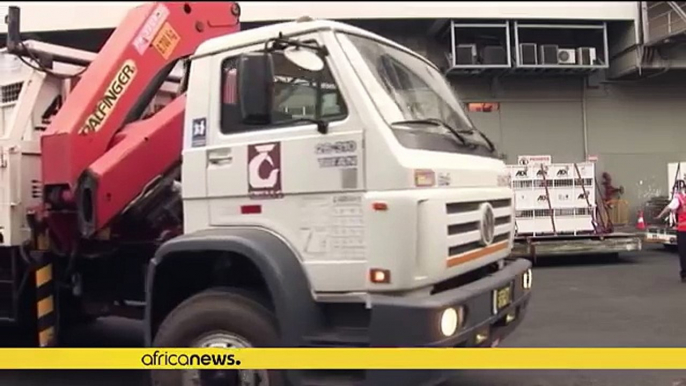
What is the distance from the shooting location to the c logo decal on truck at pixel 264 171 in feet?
13.5

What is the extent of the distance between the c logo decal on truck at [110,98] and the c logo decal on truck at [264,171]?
1.45m

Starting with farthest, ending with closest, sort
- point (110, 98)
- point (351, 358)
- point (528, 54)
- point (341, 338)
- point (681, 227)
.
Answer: point (528, 54)
point (681, 227)
point (110, 98)
point (341, 338)
point (351, 358)

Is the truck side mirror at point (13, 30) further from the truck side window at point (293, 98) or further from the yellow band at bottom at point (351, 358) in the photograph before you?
the yellow band at bottom at point (351, 358)

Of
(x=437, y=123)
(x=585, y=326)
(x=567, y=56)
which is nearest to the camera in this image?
(x=437, y=123)

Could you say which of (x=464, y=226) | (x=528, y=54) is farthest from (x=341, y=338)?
(x=528, y=54)

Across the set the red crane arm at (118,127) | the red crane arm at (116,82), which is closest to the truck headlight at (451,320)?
the red crane arm at (118,127)

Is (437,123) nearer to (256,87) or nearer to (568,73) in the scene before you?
(256,87)

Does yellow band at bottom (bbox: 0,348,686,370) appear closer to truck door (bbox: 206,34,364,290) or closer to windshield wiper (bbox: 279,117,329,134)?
truck door (bbox: 206,34,364,290)

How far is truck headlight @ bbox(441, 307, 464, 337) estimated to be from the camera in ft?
12.0

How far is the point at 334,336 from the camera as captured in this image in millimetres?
3967

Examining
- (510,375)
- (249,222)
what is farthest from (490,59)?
(249,222)

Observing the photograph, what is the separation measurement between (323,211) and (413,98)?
962mm

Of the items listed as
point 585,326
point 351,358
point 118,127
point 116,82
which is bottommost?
point 585,326

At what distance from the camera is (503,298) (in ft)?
14.5
